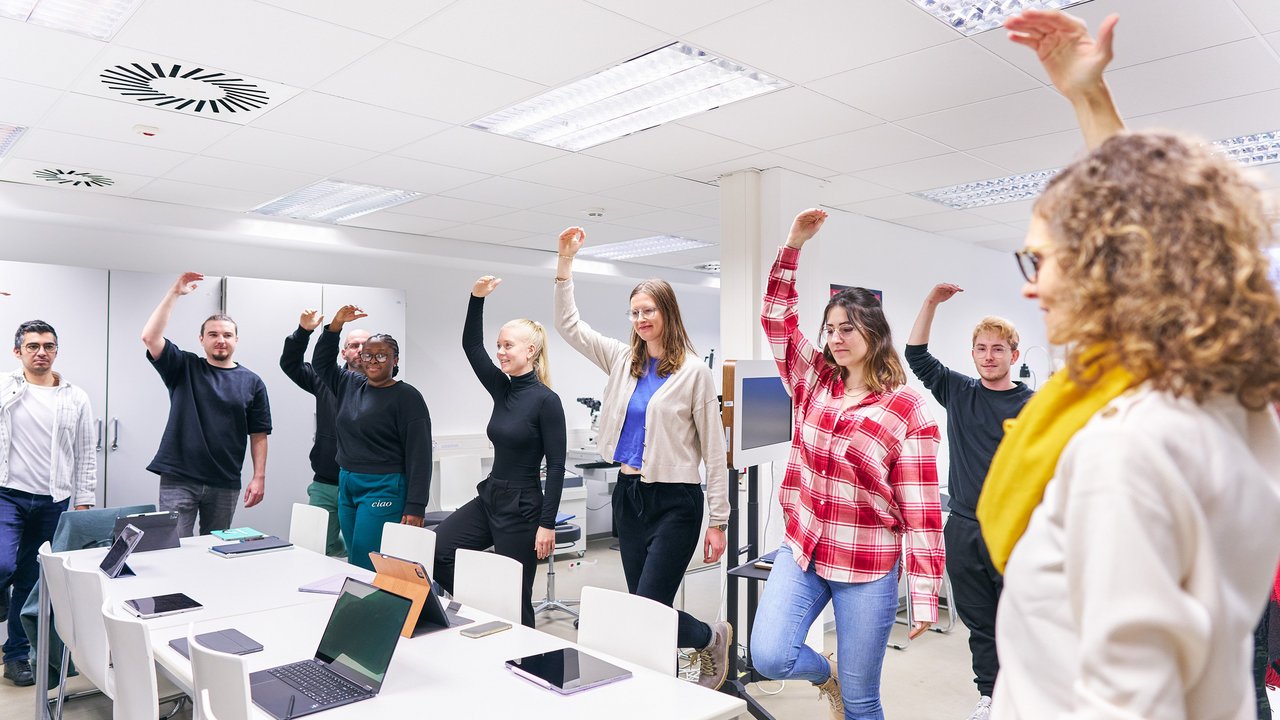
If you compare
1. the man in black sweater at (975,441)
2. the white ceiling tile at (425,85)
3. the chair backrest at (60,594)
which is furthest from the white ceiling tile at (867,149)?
the chair backrest at (60,594)

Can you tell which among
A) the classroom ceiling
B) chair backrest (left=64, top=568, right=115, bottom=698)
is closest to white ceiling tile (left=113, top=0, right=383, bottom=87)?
the classroom ceiling

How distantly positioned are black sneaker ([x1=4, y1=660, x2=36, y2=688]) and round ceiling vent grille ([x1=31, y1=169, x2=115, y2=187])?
8.68 feet

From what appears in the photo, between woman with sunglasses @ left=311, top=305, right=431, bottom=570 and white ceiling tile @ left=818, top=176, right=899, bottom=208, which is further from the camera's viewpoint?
white ceiling tile @ left=818, top=176, right=899, bottom=208

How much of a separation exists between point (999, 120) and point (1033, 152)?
0.68 m

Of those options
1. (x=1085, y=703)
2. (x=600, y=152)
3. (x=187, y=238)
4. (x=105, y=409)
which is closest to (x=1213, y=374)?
(x=1085, y=703)

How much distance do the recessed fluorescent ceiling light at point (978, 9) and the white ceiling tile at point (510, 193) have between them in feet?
9.15

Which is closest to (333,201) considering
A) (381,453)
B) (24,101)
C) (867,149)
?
(24,101)

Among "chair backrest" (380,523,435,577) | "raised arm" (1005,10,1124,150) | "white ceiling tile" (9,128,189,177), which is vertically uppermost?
"white ceiling tile" (9,128,189,177)

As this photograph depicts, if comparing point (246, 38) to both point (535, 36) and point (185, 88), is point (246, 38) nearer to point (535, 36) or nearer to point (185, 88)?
point (185, 88)

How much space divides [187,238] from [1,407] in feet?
7.52

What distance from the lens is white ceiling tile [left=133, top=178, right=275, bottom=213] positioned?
4.99 meters

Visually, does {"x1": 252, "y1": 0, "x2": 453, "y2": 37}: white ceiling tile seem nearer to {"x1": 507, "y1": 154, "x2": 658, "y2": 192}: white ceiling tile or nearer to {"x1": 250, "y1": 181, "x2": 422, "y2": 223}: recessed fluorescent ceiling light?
{"x1": 507, "y1": 154, "x2": 658, "y2": 192}: white ceiling tile

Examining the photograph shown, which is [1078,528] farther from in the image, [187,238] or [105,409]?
[187,238]

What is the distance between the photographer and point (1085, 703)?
2.50 ft
